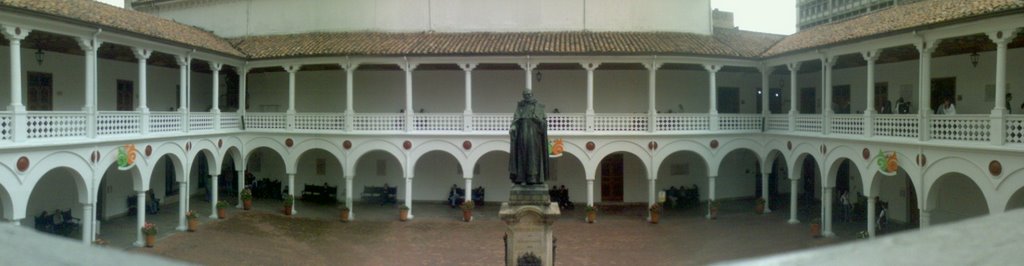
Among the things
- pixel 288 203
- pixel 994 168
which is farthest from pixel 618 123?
pixel 288 203

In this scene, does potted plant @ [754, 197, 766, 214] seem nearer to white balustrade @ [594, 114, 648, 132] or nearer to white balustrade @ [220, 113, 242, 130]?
white balustrade @ [594, 114, 648, 132]

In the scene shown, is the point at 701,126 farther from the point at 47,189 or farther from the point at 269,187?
the point at 47,189

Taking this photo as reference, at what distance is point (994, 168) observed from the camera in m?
16.6

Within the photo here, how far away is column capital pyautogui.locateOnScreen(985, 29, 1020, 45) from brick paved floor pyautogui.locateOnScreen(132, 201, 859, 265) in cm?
782

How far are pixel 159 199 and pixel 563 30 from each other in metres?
19.0

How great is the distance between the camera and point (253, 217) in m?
26.2

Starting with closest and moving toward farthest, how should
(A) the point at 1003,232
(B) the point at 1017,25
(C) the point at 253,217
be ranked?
(A) the point at 1003,232
(B) the point at 1017,25
(C) the point at 253,217

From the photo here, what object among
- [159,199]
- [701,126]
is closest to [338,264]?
[159,199]

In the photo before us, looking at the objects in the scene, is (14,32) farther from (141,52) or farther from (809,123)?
(809,123)

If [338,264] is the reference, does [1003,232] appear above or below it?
above

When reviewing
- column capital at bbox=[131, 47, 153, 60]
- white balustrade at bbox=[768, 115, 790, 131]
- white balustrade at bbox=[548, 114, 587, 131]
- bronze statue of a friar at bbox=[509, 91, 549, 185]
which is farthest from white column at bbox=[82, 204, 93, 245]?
white balustrade at bbox=[768, 115, 790, 131]

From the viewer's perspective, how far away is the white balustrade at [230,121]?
27.2m

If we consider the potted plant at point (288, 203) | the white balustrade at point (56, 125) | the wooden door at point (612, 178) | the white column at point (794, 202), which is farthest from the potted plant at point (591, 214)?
the white balustrade at point (56, 125)

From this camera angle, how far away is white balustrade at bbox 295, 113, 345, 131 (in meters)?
27.6
